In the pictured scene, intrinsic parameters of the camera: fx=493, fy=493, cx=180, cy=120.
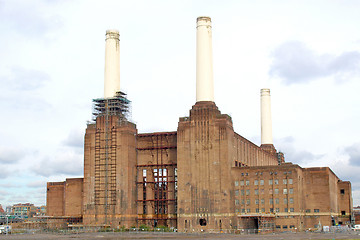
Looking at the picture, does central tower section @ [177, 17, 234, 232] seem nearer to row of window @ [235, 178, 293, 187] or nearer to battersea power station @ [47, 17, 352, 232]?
battersea power station @ [47, 17, 352, 232]

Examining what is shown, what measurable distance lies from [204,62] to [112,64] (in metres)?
22.4

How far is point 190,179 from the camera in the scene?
103875 millimetres

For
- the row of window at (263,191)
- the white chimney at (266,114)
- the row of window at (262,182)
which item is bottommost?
the row of window at (263,191)

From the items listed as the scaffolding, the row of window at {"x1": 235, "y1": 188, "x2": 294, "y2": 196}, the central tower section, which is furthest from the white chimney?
the row of window at {"x1": 235, "y1": 188, "x2": 294, "y2": 196}

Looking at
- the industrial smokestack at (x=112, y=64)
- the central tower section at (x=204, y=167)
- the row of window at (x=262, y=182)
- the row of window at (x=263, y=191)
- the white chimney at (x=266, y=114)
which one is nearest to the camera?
the row of window at (x=263, y=191)

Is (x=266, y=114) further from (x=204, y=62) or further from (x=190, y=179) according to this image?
(x=190, y=179)

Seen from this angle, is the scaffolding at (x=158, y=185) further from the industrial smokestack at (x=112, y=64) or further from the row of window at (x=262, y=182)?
the row of window at (x=262, y=182)

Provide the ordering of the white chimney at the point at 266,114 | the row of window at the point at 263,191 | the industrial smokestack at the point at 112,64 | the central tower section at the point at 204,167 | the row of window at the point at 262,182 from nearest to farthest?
the row of window at the point at 263,191
the row of window at the point at 262,182
the central tower section at the point at 204,167
the industrial smokestack at the point at 112,64
the white chimney at the point at 266,114

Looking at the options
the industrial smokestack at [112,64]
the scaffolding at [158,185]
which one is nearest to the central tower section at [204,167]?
the scaffolding at [158,185]

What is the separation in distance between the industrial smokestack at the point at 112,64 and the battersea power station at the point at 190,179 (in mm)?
236

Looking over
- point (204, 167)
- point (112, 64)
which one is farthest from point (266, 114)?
point (112, 64)

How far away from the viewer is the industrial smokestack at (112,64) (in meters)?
115

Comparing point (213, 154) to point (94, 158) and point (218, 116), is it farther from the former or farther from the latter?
point (94, 158)

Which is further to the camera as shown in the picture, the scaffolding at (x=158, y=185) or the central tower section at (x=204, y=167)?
the scaffolding at (x=158, y=185)
